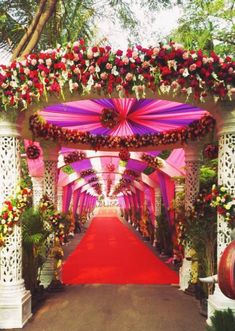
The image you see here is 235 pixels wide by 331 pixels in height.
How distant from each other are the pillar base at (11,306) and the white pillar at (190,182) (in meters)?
3.63

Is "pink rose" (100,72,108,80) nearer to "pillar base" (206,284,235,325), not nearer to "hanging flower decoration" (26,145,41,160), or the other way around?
"pillar base" (206,284,235,325)

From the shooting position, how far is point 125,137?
8.87 m

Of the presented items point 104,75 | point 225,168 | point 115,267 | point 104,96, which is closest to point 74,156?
A: point 115,267

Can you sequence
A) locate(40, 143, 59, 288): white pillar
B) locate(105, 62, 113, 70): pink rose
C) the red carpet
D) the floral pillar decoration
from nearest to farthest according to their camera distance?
locate(105, 62, 113, 70): pink rose < locate(40, 143, 59, 288): white pillar < the floral pillar decoration < the red carpet

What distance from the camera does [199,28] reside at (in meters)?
11.1

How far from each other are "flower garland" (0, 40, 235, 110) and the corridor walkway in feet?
10.7

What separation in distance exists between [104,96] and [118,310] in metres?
3.52

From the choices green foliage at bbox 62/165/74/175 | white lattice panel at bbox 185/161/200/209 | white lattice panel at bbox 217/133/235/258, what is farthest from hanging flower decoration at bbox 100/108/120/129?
green foliage at bbox 62/165/74/175

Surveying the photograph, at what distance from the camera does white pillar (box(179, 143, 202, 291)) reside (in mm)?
7898

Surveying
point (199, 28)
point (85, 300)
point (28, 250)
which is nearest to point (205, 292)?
point (85, 300)

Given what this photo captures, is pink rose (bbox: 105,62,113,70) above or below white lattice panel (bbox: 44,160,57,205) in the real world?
above

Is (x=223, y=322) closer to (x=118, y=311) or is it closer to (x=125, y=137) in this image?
(x=118, y=311)

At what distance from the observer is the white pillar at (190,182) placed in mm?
7898

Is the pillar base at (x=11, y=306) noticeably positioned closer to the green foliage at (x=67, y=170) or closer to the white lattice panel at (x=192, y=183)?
the white lattice panel at (x=192, y=183)
